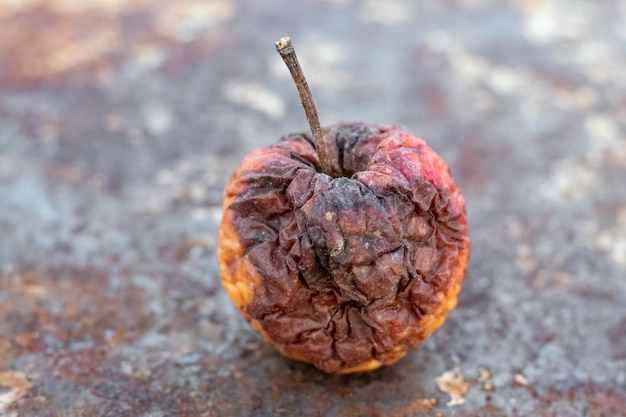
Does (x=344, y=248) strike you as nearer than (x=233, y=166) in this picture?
Yes

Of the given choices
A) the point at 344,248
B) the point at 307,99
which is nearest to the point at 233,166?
the point at 307,99

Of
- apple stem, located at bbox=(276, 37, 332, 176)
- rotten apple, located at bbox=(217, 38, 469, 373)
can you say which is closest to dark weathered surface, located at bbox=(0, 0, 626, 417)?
rotten apple, located at bbox=(217, 38, 469, 373)

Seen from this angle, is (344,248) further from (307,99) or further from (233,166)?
(233,166)

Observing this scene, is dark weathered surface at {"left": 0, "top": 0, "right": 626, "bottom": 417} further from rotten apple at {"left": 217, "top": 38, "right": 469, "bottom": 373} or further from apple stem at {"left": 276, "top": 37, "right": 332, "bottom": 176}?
apple stem at {"left": 276, "top": 37, "right": 332, "bottom": 176}

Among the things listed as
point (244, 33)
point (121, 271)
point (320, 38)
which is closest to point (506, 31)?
point (320, 38)

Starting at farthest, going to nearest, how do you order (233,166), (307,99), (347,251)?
(233,166)
(307,99)
(347,251)
